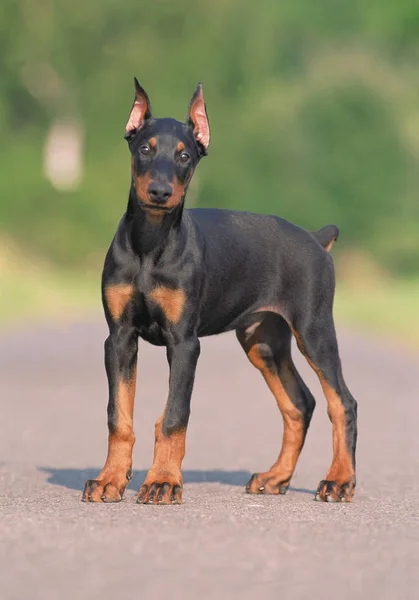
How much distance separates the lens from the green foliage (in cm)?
4347

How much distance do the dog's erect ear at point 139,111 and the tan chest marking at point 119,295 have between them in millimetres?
804

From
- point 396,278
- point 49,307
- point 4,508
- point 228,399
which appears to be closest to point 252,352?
point 4,508

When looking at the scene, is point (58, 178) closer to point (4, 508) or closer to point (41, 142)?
point (41, 142)

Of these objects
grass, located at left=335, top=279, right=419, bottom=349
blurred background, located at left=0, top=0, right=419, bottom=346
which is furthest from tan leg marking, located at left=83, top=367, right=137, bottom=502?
blurred background, located at left=0, top=0, right=419, bottom=346

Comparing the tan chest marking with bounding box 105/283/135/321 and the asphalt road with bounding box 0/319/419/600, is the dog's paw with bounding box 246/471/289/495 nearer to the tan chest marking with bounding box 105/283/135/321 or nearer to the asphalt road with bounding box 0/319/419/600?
the asphalt road with bounding box 0/319/419/600

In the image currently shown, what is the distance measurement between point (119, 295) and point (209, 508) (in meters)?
1.12

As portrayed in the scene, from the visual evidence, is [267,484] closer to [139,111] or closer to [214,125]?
[139,111]

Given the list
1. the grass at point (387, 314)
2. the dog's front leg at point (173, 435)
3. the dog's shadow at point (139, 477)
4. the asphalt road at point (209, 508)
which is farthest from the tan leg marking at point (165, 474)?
the grass at point (387, 314)

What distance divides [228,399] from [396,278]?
115 ft

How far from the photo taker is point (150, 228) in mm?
7375

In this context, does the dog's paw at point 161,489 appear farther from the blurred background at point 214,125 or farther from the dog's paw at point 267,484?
the blurred background at point 214,125

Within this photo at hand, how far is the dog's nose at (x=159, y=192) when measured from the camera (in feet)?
23.1

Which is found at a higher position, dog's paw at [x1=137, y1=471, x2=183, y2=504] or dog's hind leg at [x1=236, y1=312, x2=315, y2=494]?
dog's hind leg at [x1=236, y1=312, x2=315, y2=494]

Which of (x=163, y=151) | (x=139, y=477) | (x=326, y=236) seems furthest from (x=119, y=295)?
(x=326, y=236)
